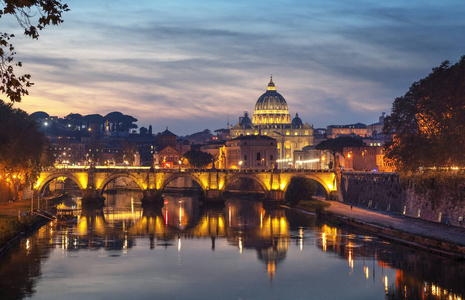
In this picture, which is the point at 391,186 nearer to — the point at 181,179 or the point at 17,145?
the point at 17,145

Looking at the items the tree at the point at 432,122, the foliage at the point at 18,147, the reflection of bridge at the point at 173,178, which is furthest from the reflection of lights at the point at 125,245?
the reflection of bridge at the point at 173,178

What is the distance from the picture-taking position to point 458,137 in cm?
5553

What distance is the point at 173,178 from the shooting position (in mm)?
102062

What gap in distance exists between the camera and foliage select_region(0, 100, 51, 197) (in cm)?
6581

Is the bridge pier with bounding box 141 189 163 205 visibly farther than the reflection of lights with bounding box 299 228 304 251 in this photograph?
Yes

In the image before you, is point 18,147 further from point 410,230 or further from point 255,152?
point 255,152

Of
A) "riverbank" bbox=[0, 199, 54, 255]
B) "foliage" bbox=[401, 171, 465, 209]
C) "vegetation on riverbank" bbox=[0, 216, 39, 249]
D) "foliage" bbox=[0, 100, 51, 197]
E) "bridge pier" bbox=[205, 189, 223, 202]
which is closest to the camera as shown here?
"vegetation on riverbank" bbox=[0, 216, 39, 249]

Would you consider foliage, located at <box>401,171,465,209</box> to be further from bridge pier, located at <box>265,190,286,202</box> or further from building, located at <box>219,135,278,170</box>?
building, located at <box>219,135,278,170</box>

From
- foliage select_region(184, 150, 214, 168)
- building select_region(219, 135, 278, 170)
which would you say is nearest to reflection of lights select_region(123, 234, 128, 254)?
foliage select_region(184, 150, 214, 168)

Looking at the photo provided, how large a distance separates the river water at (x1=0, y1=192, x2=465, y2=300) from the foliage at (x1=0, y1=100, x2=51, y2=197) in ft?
23.9

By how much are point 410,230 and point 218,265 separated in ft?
59.0

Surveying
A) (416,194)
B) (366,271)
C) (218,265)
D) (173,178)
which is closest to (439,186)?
(416,194)

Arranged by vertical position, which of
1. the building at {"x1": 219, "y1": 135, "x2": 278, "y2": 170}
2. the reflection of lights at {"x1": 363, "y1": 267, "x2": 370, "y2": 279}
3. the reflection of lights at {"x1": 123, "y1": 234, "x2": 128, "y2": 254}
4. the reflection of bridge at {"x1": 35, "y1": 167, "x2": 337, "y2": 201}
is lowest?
the reflection of lights at {"x1": 363, "y1": 267, "x2": 370, "y2": 279}

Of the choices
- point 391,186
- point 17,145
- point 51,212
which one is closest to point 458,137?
point 391,186
